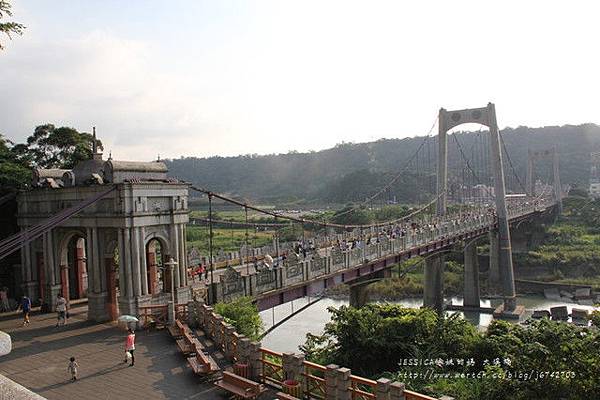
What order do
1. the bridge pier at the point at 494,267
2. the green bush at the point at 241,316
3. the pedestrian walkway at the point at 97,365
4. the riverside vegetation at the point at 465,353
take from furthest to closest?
the bridge pier at the point at 494,267 < the green bush at the point at 241,316 < the riverside vegetation at the point at 465,353 < the pedestrian walkway at the point at 97,365

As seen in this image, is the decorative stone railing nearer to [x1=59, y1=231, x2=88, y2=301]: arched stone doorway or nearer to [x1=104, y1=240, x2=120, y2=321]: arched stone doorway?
[x1=104, y1=240, x2=120, y2=321]: arched stone doorway

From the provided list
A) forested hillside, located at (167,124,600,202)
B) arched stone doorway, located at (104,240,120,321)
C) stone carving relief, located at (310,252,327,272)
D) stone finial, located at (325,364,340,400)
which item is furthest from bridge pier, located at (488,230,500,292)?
forested hillside, located at (167,124,600,202)

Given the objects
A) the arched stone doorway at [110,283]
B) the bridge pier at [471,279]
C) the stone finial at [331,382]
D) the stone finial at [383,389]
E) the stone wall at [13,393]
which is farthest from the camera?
the bridge pier at [471,279]

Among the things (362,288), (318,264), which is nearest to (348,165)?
(362,288)

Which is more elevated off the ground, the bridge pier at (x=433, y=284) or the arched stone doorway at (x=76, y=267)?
the arched stone doorway at (x=76, y=267)

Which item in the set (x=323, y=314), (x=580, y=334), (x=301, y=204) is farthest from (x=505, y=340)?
(x=301, y=204)

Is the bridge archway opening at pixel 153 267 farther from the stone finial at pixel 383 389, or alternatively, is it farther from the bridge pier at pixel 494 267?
the bridge pier at pixel 494 267

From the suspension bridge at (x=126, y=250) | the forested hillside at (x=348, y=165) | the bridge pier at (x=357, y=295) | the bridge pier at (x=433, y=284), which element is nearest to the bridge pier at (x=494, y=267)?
the bridge pier at (x=433, y=284)
